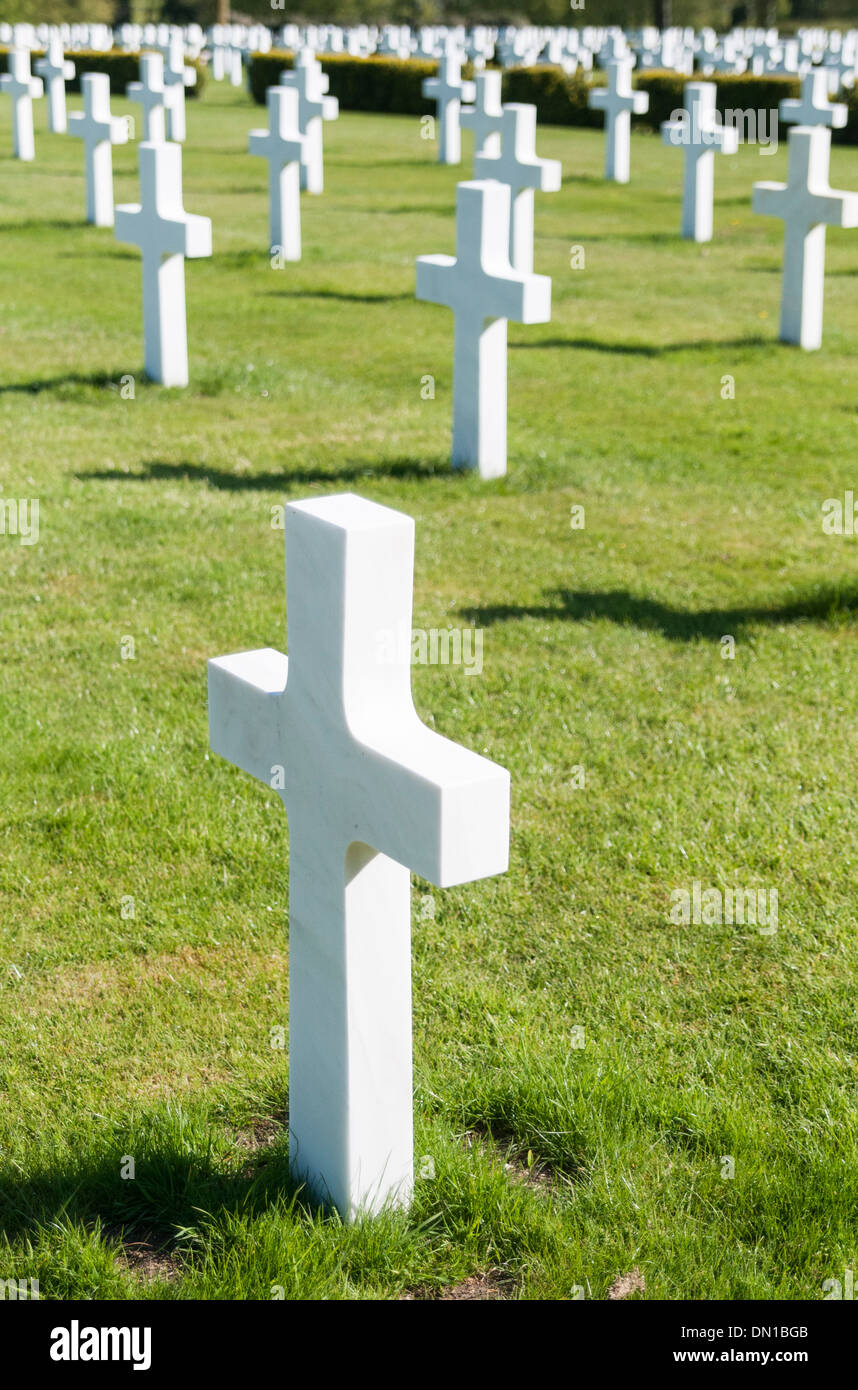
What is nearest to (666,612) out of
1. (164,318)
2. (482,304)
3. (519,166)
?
(482,304)

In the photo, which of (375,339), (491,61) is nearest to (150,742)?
(375,339)

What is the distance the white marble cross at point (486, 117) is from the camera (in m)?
15.0

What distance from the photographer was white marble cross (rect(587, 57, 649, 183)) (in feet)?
61.9

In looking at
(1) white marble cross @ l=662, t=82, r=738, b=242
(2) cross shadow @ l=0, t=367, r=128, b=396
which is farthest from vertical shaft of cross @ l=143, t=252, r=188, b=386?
(1) white marble cross @ l=662, t=82, r=738, b=242

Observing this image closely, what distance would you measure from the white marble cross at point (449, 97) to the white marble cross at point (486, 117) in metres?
4.28

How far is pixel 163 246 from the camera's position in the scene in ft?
28.8

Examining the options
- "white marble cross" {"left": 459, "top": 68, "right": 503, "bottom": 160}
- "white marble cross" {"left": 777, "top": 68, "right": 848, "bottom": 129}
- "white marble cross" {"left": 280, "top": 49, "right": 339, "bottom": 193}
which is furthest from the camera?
"white marble cross" {"left": 280, "top": 49, "right": 339, "bottom": 193}

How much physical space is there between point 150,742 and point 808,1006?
2113mm

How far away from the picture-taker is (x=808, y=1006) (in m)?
3.44

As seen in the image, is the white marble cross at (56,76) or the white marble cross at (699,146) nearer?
the white marble cross at (699,146)

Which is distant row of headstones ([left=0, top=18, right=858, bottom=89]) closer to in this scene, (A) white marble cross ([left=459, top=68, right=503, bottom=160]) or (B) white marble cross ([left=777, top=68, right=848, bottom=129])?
(A) white marble cross ([left=459, top=68, right=503, bottom=160])

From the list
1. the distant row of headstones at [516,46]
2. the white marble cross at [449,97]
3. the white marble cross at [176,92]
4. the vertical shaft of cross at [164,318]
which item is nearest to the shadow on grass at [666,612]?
the vertical shaft of cross at [164,318]

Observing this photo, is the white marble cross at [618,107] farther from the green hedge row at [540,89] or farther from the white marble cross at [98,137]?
the white marble cross at [98,137]

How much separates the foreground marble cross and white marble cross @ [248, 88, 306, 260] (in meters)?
10.9
